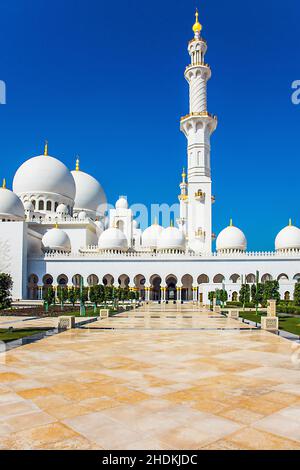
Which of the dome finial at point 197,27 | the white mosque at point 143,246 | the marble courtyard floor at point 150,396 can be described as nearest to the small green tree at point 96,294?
the white mosque at point 143,246

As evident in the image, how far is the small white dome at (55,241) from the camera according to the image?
4119 cm

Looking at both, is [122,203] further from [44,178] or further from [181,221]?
[44,178]

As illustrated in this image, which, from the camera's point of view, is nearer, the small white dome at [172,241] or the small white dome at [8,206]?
the small white dome at [8,206]

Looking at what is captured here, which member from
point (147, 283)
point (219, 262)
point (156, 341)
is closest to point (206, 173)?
point (219, 262)

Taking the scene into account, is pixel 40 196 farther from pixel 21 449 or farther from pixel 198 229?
pixel 21 449

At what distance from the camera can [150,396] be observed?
512cm

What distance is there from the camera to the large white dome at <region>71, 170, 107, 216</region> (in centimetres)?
4880

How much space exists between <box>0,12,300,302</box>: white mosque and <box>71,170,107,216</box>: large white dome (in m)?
2.64

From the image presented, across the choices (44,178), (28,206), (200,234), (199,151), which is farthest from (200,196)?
(28,206)

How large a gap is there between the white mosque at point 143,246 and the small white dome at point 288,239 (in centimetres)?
9

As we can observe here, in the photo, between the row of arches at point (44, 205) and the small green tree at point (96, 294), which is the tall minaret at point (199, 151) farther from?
the small green tree at point (96, 294)

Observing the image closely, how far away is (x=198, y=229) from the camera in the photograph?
42.6m

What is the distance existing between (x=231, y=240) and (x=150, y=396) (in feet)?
120
